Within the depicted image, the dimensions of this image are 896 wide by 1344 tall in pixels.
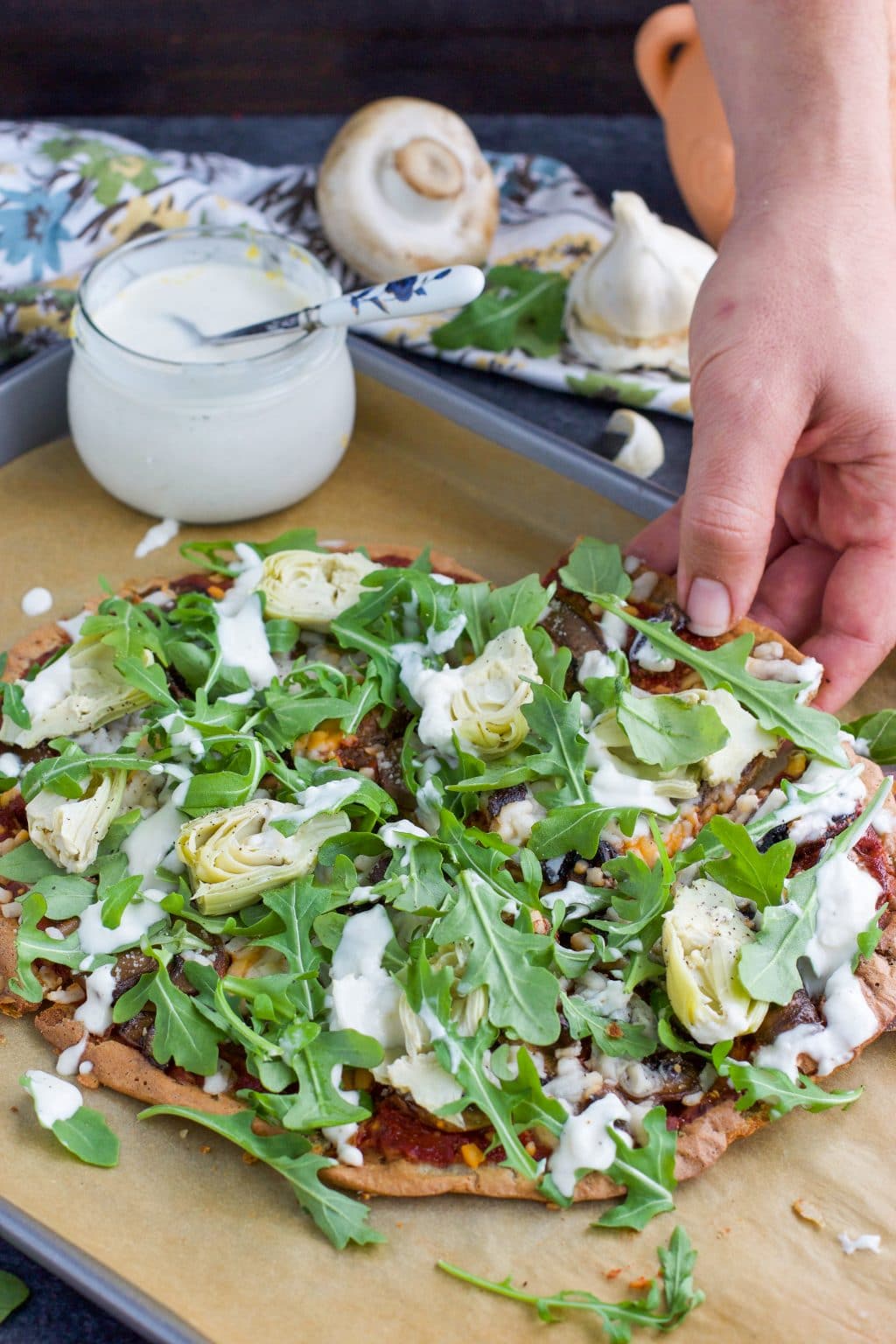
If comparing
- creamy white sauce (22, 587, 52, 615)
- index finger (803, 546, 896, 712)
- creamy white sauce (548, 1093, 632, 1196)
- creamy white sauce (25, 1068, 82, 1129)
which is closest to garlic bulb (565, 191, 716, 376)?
index finger (803, 546, 896, 712)

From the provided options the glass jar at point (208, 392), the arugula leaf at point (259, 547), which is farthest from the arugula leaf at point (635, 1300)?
the glass jar at point (208, 392)

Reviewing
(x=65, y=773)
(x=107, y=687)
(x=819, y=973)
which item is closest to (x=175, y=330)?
(x=107, y=687)

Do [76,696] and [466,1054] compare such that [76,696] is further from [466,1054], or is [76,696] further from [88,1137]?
[466,1054]

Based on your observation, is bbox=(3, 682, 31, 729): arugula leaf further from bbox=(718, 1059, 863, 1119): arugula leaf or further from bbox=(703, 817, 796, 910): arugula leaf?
bbox=(718, 1059, 863, 1119): arugula leaf

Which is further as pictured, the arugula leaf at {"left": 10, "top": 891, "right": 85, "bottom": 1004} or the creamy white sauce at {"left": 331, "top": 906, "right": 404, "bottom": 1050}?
the arugula leaf at {"left": 10, "top": 891, "right": 85, "bottom": 1004}

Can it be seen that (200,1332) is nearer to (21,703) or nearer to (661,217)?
(21,703)

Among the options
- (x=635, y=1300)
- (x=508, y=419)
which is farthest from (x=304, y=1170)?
(x=508, y=419)

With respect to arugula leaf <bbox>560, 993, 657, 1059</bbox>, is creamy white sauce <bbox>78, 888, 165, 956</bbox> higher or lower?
higher
